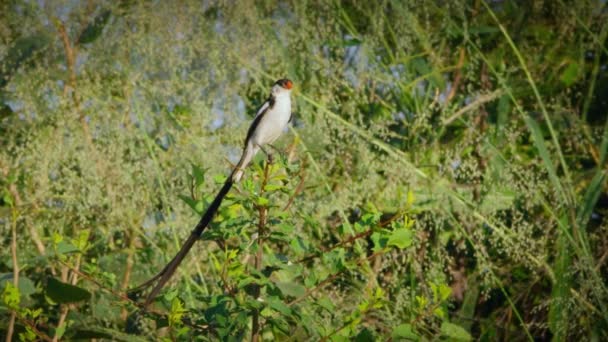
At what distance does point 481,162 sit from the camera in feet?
8.97

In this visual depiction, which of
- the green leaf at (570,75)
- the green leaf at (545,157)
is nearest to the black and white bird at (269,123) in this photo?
the green leaf at (545,157)

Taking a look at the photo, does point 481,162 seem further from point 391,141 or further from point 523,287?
point 523,287

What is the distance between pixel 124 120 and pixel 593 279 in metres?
1.44

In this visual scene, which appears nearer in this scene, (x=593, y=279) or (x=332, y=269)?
(x=332, y=269)

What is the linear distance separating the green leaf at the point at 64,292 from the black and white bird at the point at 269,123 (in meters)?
0.47

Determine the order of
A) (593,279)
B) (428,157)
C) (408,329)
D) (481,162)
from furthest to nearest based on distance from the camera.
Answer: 1. (481,162)
2. (428,157)
3. (593,279)
4. (408,329)

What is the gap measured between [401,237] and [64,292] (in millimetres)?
828

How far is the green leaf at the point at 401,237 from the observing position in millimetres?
1254

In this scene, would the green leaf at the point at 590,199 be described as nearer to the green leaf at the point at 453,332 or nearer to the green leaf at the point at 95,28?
the green leaf at the point at 453,332

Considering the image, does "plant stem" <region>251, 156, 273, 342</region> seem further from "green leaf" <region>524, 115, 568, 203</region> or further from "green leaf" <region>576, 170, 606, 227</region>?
"green leaf" <region>576, 170, 606, 227</region>

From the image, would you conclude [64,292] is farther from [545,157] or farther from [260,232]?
[545,157]

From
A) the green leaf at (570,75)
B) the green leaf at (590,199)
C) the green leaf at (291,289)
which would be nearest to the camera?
the green leaf at (291,289)

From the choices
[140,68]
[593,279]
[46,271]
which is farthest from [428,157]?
[46,271]

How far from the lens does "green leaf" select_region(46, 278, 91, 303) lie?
62.2 inches
